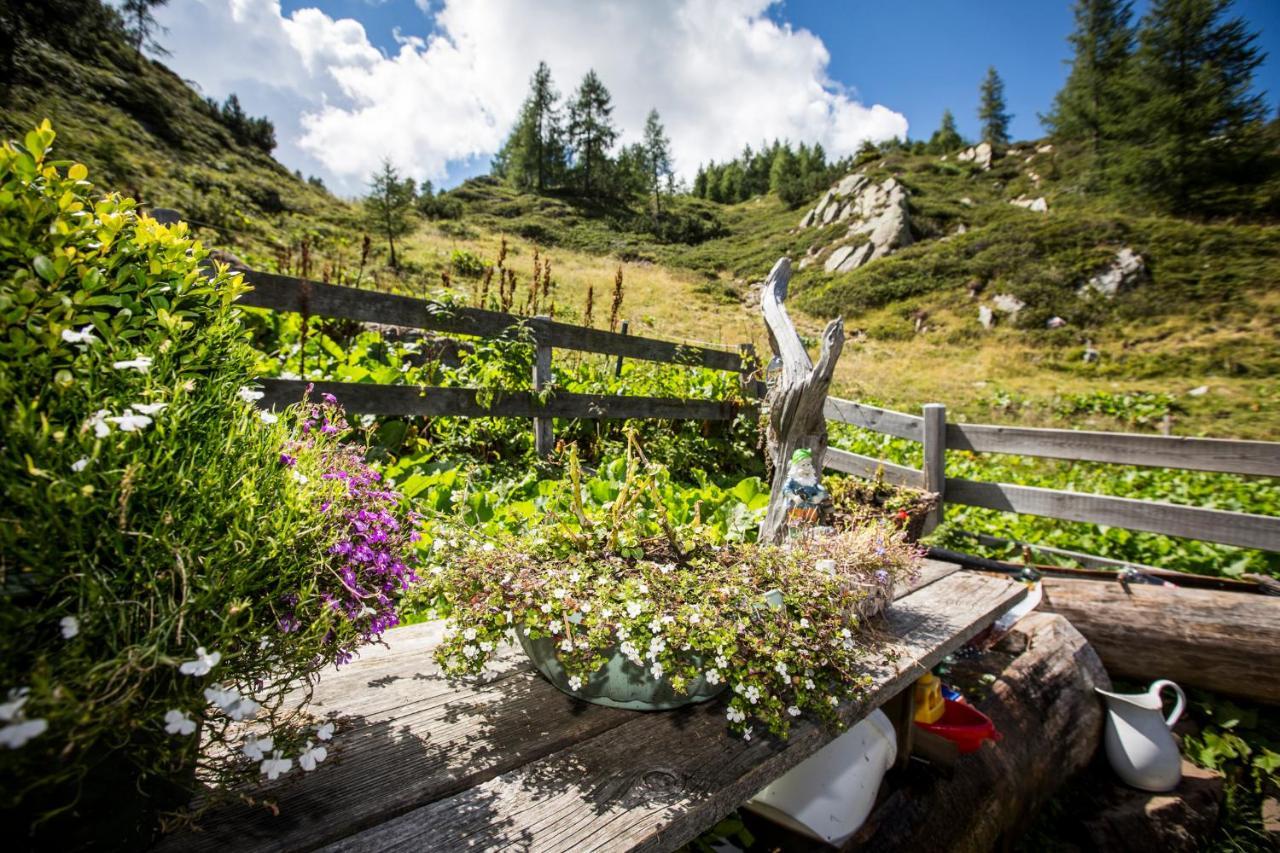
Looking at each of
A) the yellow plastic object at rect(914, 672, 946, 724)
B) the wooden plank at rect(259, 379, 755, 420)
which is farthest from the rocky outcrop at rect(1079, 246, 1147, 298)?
the yellow plastic object at rect(914, 672, 946, 724)

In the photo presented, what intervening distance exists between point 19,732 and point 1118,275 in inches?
1049

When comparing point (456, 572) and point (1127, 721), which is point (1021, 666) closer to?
point (1127, 721)

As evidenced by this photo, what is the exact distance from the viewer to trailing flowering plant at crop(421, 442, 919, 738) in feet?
3.68

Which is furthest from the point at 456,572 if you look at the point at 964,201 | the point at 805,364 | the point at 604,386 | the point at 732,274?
the point at 964,201

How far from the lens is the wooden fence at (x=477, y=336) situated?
286cm

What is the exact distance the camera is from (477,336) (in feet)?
12.3

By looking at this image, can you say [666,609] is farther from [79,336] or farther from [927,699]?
[927,699]

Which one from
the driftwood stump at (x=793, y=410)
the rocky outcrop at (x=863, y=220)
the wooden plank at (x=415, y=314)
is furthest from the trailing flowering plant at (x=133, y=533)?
the rocky outcrop at (x=863, y=220)

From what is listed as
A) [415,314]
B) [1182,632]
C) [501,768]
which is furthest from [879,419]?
[501,768]

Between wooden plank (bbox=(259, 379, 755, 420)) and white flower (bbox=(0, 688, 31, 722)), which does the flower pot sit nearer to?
white flower (bbox=(0, 688, 31, 722))

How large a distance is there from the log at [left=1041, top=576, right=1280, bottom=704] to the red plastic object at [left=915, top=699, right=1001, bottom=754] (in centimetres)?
156

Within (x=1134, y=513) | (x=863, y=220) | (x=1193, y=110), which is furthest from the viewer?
(x=863, y=220)

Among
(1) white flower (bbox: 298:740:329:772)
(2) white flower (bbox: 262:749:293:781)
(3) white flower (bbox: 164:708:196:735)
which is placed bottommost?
(1) white flower (bbox: 298:740:329:772)

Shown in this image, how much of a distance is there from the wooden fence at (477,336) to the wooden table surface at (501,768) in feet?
6.30
